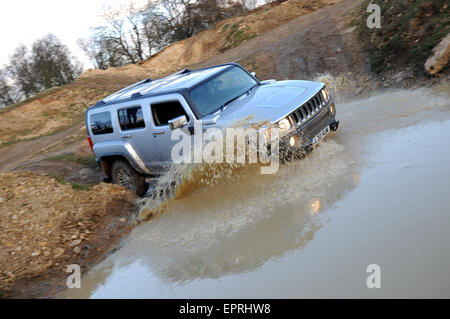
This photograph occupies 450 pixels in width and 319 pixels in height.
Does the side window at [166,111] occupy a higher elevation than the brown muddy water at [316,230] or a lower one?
higher

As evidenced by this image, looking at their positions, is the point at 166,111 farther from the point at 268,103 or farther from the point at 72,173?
the point at 72,173

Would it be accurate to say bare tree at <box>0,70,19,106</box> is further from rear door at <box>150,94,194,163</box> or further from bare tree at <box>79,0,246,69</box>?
rear door at <box>150,94,194,163</box>

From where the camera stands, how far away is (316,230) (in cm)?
460

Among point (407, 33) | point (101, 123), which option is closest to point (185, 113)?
point (101, 123)

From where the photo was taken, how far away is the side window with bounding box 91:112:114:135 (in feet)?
25.3

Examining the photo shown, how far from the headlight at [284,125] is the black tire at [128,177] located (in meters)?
3.07

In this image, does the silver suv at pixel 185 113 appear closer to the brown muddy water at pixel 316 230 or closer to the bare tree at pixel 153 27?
the brown muddy water at pixel 316 230

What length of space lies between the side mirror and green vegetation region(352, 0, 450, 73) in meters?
5.97

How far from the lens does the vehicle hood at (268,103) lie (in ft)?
19.0

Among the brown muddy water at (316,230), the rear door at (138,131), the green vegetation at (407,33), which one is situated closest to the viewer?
the brown muddy water at (316,230)

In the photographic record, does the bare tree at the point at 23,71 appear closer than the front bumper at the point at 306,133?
No

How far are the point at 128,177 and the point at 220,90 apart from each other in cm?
246

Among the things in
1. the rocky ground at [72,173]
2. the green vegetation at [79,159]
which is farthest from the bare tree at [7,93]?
the green vegetation at [79,159]
